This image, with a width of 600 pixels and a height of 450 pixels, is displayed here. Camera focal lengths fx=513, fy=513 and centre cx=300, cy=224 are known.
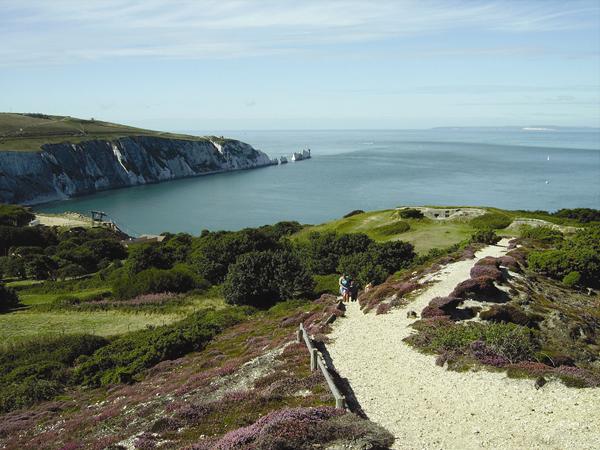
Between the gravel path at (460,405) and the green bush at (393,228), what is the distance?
35348 mm

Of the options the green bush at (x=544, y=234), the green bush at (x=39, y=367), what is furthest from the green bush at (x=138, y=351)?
the green bush at (x=544, y=234)

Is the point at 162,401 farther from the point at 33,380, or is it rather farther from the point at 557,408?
the point at 557,408

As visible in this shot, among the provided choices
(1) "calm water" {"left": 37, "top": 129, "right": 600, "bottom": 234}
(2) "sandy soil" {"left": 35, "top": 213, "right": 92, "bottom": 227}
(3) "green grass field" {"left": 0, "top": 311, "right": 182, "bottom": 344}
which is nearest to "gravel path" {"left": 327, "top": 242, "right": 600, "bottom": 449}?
(3) "green grass field" {"left": 0, "top": 311, "right": 182, "bottom": 344}

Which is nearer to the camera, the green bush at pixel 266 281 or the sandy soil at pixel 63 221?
the green bush at pixel 266 281

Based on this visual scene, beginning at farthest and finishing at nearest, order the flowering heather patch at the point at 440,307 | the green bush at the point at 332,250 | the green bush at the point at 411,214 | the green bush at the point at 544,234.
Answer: the green bush at the point at 411,214, the green bush at the point at 332,250, the green bush at the point at 544,234, the flowering heather patch at the point at 440,307

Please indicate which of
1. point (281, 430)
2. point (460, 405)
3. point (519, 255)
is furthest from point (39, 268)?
point (460, 405)

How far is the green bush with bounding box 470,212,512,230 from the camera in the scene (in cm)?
5194

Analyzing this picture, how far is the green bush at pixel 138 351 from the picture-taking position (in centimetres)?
2509

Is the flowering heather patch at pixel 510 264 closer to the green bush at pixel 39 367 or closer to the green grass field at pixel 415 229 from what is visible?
the green grass field at pixel 415 229

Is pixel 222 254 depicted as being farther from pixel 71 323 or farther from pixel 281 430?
pixel 281 430

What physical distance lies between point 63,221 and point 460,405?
109 m

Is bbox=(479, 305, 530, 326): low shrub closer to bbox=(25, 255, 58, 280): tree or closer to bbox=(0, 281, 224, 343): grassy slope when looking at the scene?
bbox=(0, 281, 224, 343): grassy slope

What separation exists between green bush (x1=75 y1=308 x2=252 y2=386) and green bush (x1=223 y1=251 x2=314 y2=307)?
19.2ft

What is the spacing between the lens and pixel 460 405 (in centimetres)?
1444
